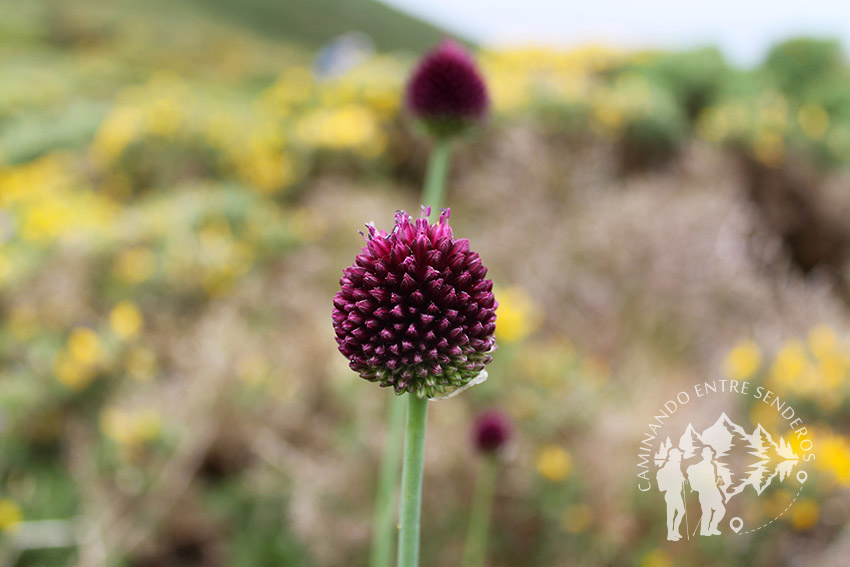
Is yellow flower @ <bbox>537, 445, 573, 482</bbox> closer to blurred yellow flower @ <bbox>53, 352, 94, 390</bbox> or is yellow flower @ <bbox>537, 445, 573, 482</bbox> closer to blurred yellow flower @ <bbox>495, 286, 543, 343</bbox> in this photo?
blurred yellow flower @ <bbox>495, 286, 543, 343</bbox>

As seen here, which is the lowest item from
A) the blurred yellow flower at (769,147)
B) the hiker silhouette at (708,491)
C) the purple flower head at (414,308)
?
the hiker silhouette at (708,491)

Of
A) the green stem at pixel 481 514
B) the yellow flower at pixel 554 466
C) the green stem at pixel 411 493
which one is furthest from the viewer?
the yellow flower at pixel 554 466

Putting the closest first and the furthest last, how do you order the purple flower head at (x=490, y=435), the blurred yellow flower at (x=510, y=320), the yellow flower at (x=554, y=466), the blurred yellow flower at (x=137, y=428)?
the purple flower head at (x=490, y=435)
the yellow flower at (x=554, y=466)
the blurred yellow flower at (x=137, y=428)
the blurred yellow flower at (x=510, y=320)

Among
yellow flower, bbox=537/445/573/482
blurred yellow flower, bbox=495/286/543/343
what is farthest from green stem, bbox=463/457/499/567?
blurred yellow flower, bbox=495/286/543/343

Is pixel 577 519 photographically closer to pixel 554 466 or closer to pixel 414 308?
pixel 554 466

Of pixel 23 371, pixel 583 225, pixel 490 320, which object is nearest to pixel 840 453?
pixel 490 320

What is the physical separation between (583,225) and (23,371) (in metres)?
3.68

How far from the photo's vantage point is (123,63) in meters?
15.1

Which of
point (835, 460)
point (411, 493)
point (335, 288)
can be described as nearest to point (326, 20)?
point (335, 288)

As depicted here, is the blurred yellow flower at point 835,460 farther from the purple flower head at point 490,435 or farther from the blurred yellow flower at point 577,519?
the purple flower head at point 490,435

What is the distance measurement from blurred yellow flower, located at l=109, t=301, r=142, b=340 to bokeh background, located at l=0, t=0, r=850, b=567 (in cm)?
3

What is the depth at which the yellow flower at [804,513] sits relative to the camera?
84.7 inches

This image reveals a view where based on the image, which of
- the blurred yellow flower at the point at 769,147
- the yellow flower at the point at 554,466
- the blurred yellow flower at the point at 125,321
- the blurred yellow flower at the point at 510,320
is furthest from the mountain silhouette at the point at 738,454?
the blurred yellow flower at the point at 769,147

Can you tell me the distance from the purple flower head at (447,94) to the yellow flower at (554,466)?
1.35 metres
